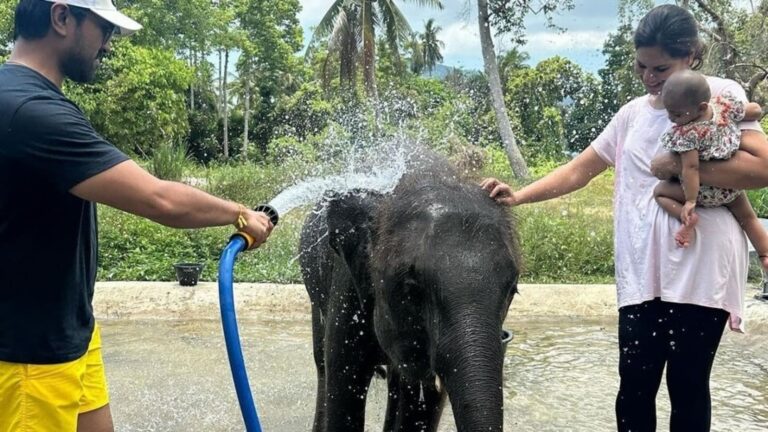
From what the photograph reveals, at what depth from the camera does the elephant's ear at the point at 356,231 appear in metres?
2.83

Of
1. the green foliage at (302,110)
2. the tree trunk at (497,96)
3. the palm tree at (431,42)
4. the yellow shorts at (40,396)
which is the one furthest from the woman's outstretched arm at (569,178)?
the palm tree at (431,42)

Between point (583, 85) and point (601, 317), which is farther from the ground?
point (583, 85)

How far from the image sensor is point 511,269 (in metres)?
2.33

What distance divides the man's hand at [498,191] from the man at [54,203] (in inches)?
35.0

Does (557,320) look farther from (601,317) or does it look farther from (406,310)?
(406,310)

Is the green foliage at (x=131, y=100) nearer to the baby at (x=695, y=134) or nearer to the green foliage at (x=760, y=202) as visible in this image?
the green foliage at (x=760, y=202)

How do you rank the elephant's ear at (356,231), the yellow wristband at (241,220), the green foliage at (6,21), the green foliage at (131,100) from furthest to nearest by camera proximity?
the green foliage at (131,100)
the green foliage at (6,21)
the elephant's ear at (356,231)
the yellow wristband at (241,220)

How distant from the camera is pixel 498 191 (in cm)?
281

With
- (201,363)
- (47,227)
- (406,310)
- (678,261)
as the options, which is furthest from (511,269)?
(201,363)

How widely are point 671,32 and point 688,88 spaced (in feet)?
0.87

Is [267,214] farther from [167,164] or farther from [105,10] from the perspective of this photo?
[167,164]

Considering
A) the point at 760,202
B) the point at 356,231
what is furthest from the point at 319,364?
the point at 760,202

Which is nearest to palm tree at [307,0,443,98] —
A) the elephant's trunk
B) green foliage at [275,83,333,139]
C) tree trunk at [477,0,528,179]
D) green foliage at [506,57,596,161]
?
tree trunk at [477,0,528,179]

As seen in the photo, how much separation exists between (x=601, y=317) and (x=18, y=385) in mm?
6705
